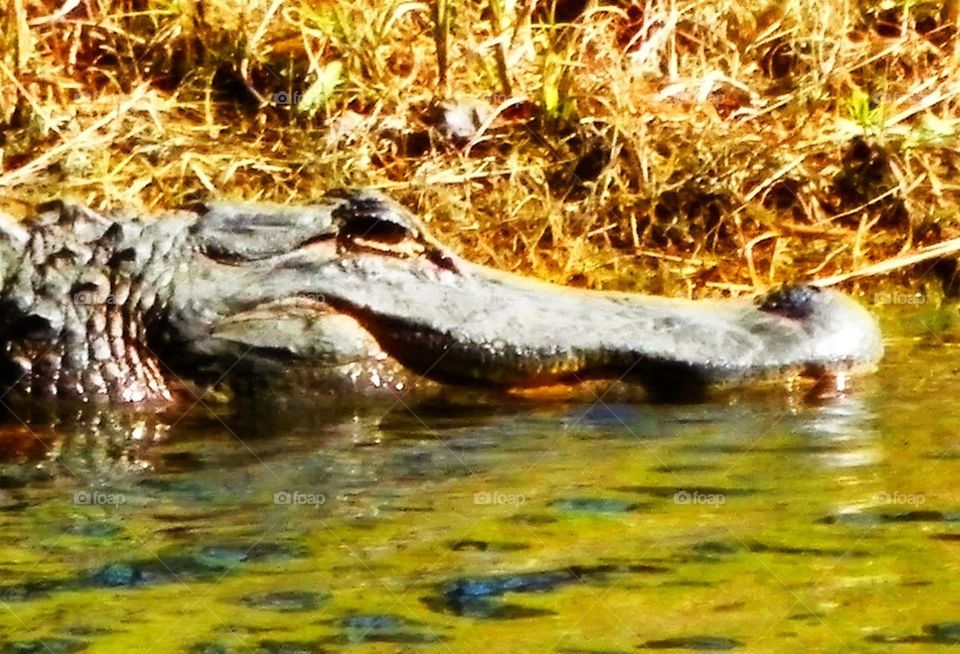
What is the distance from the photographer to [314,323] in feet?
16.0

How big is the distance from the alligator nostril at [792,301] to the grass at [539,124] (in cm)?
123

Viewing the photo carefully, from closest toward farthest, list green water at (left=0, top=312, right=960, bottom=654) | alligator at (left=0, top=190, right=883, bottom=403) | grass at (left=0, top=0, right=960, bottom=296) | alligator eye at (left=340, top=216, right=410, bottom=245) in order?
1. green water at (left=0, top=312, right=960, bottom=654)
2. alligator at (left=0, top=190, right=883, bottom=403)
3. alligator eye at (left=340, top=216, right=410, bottom=245)
4. grass at (left=0, top=0, right=960, bottom=296)

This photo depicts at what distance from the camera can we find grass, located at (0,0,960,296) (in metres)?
6.64

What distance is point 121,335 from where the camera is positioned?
4.90 metres

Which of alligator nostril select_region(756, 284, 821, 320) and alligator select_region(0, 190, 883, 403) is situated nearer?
alligator select_region(0, 190, 883, 403)

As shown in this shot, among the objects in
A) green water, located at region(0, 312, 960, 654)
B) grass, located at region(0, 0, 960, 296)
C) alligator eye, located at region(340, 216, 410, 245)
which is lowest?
green water, located at region(0, 312, 960, 654)

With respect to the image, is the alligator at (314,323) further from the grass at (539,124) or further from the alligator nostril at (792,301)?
the grass at (539,124)

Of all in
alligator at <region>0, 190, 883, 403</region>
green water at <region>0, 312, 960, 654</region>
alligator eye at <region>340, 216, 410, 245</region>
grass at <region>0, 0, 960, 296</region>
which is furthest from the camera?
grass at <region>0, 0, 960, 296</region>

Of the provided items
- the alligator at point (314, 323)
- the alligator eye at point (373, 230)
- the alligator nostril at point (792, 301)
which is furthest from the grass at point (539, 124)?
the alligator eye at point (373, 230)

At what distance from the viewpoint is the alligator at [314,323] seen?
4.85 meters

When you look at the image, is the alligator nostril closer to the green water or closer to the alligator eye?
the green water

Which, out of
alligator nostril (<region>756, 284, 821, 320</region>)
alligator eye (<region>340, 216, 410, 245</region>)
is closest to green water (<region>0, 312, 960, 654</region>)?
alligator nostril (<region>756, 284, 821, 320</region>)

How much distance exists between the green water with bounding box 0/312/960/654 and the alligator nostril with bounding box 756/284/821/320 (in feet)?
0.82

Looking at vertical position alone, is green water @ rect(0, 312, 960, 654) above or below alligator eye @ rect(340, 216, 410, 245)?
below
